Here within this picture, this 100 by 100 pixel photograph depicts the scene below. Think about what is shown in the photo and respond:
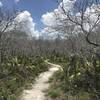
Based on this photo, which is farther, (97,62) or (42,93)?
(97,62)

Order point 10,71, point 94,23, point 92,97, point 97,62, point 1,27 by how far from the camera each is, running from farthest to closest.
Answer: point 1,27, point 10,71, point 97,62, point 94,23, point 92,97

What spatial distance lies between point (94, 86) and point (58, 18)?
406cm

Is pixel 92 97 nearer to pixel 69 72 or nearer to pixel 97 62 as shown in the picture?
pixel 97 62

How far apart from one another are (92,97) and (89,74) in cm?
254

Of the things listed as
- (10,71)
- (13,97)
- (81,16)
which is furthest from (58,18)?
(10,71)

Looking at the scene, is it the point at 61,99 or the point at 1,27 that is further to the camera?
the point at 1,27

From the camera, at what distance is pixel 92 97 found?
1198cm

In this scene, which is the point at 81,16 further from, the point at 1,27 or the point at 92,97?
the point at 1,27

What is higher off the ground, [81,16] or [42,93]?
[81,16]

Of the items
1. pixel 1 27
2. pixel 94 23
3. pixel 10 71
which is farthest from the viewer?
pixel 1 27

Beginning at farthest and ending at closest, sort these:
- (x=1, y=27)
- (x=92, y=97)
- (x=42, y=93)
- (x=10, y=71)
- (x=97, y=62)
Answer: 1. (x=1, y=27)
2. (x=10, y=71)
3. (x=97, y=62)
4. (x=42, y=93)
5. (x=92, y=97)

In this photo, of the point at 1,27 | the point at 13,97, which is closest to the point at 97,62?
the point at 13,97

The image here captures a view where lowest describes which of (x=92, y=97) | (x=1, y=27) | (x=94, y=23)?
(x=92, y=97)

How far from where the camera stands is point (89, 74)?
14359 millimetres
